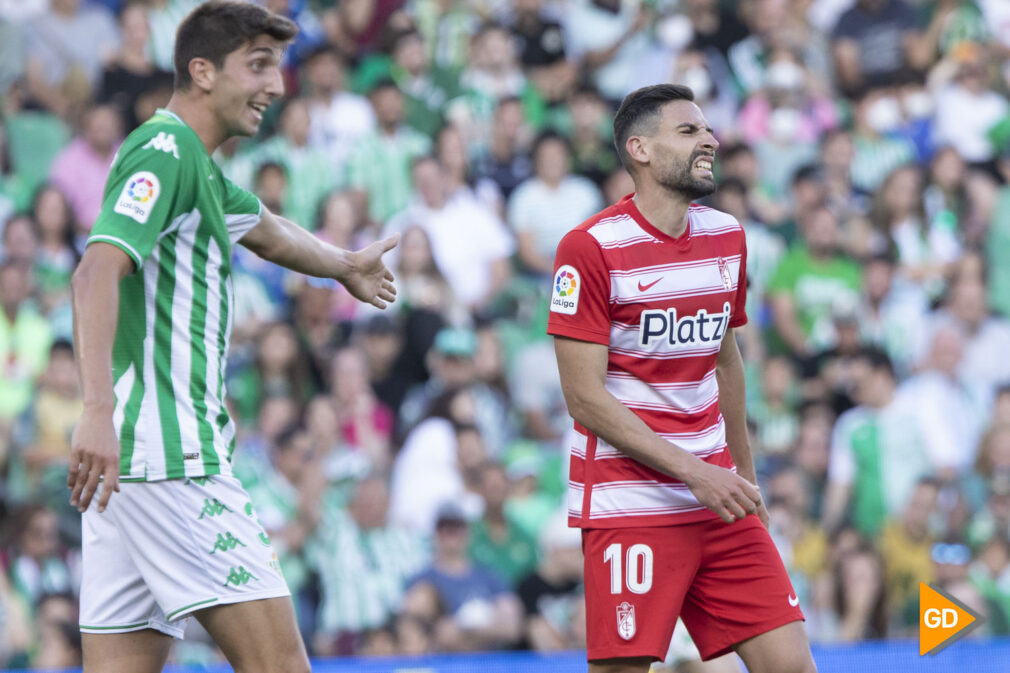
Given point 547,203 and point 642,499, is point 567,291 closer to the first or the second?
point 642,499

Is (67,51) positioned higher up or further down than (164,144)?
higher up

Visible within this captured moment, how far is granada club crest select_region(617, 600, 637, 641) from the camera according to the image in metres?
4.26

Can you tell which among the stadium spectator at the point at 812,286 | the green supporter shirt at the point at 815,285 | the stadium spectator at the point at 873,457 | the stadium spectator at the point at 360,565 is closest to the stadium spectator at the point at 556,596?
the stadium spectator at the point at 360,565

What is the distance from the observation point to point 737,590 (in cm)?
436

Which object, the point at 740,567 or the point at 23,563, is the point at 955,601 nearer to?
the point at 740,567

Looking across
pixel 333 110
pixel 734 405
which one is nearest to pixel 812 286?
pixel 333 110

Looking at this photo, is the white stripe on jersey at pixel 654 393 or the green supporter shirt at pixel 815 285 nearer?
the white stripe on jersey at pixel 654 393

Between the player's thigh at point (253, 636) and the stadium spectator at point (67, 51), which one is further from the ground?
the stadium spectator at point (67, 51)

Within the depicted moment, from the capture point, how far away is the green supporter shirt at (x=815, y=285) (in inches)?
388

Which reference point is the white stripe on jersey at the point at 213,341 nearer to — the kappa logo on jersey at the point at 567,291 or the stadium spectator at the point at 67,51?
the kappa logo on jersey at the point at 567,291

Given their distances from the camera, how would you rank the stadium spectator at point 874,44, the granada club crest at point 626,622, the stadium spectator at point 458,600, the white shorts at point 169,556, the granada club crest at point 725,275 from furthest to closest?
the stadium spectator at point 874,44, the stadium spectator at point 458,600, the granada club crest at point 725,275, the granada club crest at point 626,622, the white shorts at point 169,556

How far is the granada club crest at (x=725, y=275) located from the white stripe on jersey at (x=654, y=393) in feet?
1.09

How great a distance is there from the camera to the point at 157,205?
383 cm

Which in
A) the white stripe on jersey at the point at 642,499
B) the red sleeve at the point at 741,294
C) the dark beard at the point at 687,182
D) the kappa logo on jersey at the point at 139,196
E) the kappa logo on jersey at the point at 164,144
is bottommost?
the white stripe on jersey at the point at 642,499
